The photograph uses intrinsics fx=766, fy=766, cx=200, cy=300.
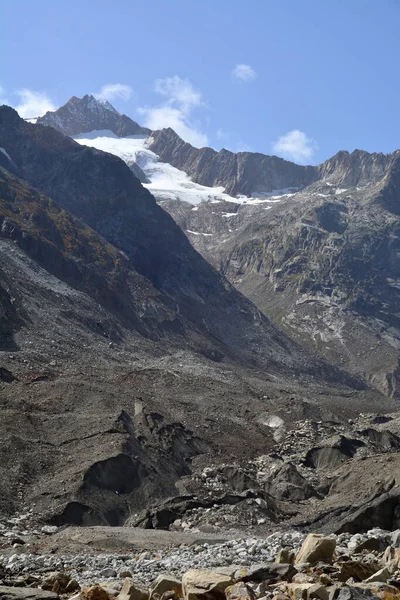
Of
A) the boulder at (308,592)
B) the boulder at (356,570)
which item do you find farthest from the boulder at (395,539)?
the boulder at (308,592)

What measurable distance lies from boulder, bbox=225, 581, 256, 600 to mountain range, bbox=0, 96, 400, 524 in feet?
75.2

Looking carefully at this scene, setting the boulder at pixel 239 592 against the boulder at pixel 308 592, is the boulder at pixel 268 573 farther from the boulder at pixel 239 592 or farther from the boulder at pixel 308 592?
the boulder at pixel 308 592

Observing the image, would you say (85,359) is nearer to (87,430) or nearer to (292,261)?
(87,430)

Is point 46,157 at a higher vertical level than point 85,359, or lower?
higher

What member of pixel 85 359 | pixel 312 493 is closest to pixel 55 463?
pixel 312 493

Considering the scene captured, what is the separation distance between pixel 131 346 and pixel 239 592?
8305 cm

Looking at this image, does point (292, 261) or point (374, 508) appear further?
point (292, 261)

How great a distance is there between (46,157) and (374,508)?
13635 cm

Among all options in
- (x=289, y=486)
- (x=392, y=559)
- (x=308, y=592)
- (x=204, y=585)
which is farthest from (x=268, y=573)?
(x=289, y=486)

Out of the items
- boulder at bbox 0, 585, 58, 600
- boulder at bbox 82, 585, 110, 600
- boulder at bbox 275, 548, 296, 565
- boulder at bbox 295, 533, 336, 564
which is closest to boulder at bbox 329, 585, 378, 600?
boulder at bbox 295, 533, 336, 564

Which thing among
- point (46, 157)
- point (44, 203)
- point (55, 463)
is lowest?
point (55, 463)

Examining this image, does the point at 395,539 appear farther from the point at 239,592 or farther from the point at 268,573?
the point at 239,592

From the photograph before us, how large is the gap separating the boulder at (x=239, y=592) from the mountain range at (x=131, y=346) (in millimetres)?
22906

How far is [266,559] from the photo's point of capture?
17766mm
